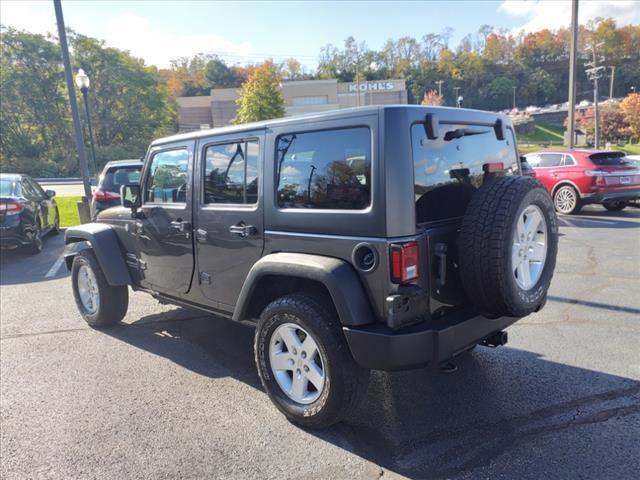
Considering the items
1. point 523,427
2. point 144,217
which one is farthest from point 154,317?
point 523,427

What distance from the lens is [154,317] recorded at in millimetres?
5379

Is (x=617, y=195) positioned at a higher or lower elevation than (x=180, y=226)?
lower

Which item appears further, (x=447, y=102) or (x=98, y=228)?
(x=447, y=102)

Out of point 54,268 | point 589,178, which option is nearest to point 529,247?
point 54,268

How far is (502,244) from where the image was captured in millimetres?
2580

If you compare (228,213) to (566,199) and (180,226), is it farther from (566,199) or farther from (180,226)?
(566,199)

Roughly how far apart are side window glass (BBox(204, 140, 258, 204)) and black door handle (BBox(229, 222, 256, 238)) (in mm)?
176

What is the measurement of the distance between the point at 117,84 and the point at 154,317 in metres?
54.6

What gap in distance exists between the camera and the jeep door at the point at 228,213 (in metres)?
3.29

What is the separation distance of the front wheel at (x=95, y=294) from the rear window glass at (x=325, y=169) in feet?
8.88

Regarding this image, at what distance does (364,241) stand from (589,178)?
10.8 meters

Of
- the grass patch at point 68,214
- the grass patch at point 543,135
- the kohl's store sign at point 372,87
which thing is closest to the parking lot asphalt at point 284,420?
the grass patch at point 68,214

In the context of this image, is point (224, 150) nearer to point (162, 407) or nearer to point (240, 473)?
point (162, 407)

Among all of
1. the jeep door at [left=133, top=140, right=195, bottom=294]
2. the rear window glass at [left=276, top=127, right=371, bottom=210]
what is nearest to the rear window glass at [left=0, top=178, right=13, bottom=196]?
the jeep door at [left=133, top=140, right=195, bottom=294]
